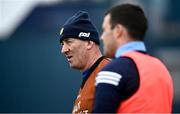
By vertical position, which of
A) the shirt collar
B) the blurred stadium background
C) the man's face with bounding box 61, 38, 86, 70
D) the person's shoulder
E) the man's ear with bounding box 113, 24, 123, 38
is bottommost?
the blurred stadium background

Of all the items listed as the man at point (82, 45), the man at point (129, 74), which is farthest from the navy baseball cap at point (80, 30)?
the man at point (129, 74)

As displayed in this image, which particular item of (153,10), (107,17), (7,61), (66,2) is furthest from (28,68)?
(107,17)

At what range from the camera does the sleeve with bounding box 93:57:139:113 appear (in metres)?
3.53

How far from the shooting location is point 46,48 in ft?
33.0

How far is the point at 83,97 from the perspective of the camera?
427 centimetres

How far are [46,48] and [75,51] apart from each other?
5.49 metres

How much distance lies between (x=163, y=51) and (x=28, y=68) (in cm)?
180

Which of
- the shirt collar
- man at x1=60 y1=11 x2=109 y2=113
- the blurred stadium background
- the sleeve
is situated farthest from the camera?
the blurred stadium background

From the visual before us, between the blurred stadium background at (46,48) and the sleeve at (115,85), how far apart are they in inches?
248

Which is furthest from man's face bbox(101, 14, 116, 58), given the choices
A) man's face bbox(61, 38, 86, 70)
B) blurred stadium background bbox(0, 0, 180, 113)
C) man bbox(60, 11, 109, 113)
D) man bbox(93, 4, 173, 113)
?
blurred stadium background bbox(0, 0, 180, 113)

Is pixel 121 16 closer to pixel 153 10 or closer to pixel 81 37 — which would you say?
pixel 81 37

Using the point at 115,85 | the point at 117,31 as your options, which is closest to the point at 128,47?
the point at 117,31

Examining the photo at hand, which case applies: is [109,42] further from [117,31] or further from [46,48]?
[46,48]

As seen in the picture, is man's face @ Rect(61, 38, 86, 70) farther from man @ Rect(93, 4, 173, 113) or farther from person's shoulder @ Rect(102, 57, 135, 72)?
person's shoulder @ Rect(102, 57, 135, 72)
